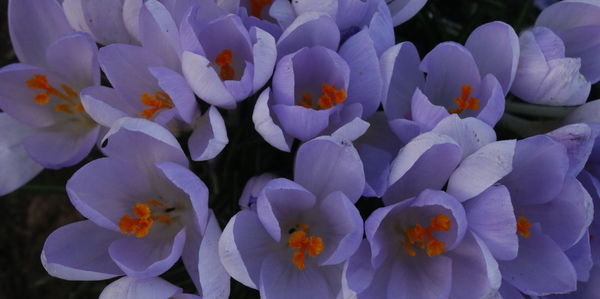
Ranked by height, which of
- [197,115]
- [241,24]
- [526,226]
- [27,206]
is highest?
[241,24]

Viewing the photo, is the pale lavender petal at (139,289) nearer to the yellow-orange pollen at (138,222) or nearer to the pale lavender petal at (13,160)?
the yellow-orange pollen at (138,222)

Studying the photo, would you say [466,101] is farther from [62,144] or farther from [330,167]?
[62,144]

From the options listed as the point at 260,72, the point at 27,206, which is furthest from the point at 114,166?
the point at 27,206

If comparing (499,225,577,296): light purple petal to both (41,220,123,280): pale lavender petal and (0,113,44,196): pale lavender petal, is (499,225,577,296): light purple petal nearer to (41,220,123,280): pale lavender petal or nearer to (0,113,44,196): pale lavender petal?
(41,220,123,280): pale lavender petal

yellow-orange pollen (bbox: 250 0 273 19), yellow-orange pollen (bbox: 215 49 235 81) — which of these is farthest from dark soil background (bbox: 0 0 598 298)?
yellow-orange pollen (bbox: 250 0 273 19)

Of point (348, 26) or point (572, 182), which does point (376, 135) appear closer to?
point (348, 26)

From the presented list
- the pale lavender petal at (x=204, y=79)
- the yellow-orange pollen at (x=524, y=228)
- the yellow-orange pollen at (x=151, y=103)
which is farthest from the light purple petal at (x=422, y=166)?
the yellow-orange pollen at (x=151, y=103)
